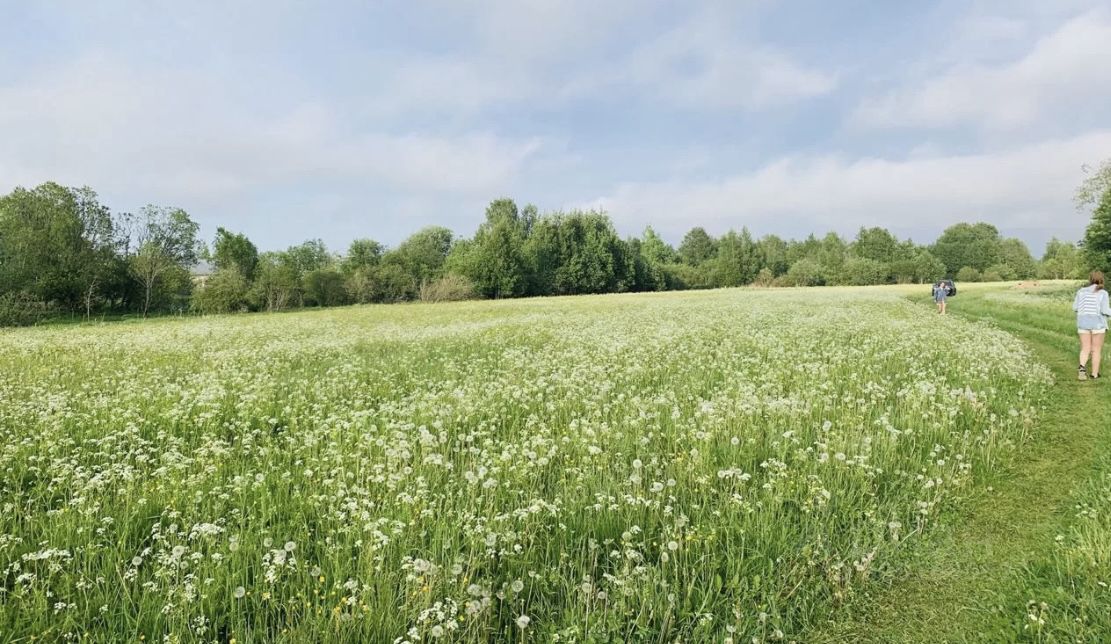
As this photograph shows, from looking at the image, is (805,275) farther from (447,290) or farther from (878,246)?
(447,290)

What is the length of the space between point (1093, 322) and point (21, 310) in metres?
63.7

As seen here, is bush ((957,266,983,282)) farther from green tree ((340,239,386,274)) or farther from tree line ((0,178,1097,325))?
green tree ((340,239,386,274))

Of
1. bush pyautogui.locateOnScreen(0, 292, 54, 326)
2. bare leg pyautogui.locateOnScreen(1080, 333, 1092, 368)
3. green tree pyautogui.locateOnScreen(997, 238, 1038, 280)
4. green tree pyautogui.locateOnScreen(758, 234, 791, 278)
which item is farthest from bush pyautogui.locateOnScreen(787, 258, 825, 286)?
bush pyautogui.locateOnScreen(0, 292, 54, 326)

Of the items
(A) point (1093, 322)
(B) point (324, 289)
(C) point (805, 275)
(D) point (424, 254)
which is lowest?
(A) point (1093, 322)

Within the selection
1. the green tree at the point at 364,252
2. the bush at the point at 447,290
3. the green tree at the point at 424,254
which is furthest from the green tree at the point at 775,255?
the green tree at the point at 364,252

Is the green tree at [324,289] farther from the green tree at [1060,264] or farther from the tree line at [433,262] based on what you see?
the green tree at [1060,264]

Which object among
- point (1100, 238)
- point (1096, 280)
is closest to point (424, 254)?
point (1100, 238)

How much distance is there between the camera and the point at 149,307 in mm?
61812

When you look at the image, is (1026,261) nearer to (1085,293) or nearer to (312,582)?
(1085,293)

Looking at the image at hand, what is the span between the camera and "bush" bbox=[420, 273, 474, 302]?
243ft

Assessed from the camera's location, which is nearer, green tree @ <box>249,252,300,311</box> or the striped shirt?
the striped shirt

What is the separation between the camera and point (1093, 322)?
12820 millimetres

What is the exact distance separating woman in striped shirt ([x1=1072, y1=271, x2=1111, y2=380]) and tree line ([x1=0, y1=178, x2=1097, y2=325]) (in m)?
47.4

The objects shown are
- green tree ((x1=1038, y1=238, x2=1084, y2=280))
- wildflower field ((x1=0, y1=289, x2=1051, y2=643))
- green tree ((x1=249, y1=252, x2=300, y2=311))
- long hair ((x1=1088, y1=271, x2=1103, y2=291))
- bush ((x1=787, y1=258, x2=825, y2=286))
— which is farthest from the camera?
bush ((x1=787, y1=258, x2=825, y2=286))
